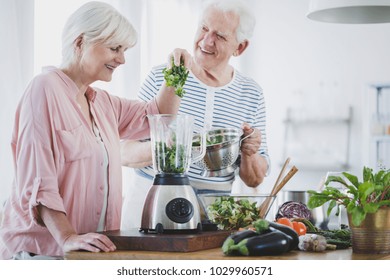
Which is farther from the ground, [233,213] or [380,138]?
[380,138]

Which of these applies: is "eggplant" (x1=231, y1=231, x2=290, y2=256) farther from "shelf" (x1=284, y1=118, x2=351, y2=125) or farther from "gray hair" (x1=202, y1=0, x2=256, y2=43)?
"shelf" (x1=284, y1=118, x2=351, y2=125)

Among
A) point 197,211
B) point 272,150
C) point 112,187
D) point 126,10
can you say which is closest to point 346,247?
point 197,211

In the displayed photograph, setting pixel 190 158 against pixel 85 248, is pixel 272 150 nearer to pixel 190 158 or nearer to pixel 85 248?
pixel 190 158

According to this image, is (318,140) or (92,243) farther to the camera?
(318,140)

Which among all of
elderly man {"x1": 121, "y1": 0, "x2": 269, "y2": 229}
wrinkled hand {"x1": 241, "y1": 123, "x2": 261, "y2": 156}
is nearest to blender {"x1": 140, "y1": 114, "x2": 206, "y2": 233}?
wrinkled hand {"x1": 241, "y1": 123, "x2": 261, "y2": 156}

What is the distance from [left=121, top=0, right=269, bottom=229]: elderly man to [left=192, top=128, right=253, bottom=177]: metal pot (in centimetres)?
41

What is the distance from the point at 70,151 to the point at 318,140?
9.99 ft

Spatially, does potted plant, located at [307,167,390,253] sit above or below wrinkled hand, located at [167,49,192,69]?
below

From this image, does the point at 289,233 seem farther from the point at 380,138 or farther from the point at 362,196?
the point at 380,138

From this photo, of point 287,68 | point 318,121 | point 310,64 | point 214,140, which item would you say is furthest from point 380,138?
point 214,140

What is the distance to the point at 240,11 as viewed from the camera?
8.82ft

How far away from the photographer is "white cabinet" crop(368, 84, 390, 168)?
4344mm

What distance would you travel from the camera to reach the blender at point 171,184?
1824 millimetres

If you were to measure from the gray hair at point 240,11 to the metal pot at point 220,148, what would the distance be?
0.65 m
